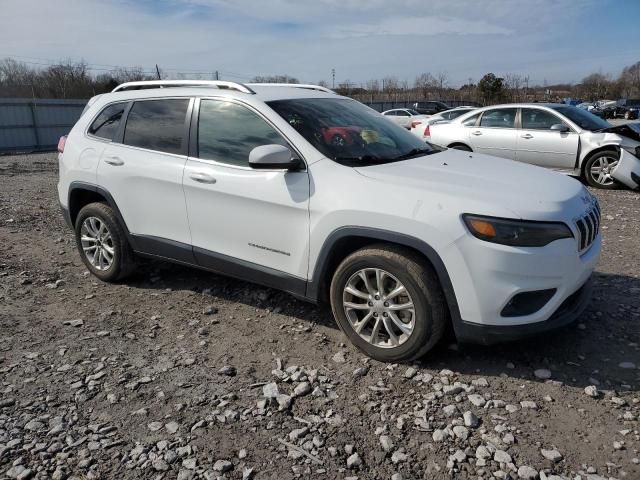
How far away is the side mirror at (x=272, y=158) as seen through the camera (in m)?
3.43

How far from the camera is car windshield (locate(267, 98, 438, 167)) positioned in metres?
3.66

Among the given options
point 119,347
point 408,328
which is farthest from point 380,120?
point 119,347

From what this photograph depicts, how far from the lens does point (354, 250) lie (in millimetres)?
3523

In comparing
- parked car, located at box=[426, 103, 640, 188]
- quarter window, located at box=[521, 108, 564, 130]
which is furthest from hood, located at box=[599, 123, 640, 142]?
quarter window, located at box=[521, 108, 564, 130]

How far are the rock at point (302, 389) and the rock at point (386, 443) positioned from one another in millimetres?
593

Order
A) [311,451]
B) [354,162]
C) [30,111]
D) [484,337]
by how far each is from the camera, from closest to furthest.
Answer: [311,451], [484,337], [354,162], [30,111]

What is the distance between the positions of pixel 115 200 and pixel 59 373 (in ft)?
5.53

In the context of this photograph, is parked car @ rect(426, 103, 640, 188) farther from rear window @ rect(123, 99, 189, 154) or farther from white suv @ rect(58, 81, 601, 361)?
rear window @ rect(123, 99, 189, 154)

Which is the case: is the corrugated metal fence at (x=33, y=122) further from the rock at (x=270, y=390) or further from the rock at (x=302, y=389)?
the rock at (x=302, y=389)

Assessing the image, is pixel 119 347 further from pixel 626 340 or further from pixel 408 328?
pixel 626 340

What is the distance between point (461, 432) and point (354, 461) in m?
0.61

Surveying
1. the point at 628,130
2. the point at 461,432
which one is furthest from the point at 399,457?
the point at 628,130

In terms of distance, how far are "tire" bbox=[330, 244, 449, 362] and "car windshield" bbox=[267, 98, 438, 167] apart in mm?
727

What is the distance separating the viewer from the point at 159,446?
8.87 ft
